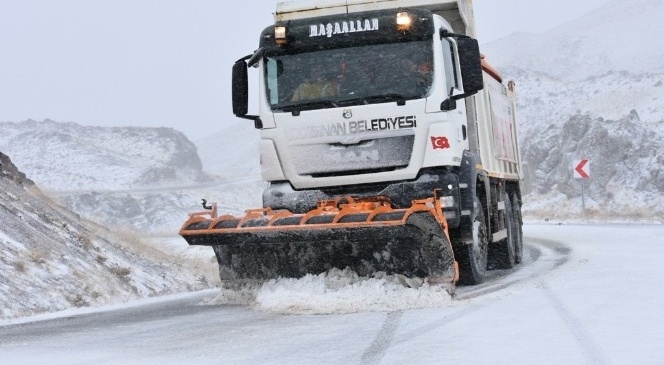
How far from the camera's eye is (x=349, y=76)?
949 centimetres

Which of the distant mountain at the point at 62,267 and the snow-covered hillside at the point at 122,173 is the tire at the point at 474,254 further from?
the snow-covered hillside at the point at 122,173

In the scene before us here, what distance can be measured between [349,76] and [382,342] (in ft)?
13.3

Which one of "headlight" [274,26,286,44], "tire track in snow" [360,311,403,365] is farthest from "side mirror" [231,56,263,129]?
"tire track in snow" [360,311,403,365]

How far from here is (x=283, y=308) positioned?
8508mm

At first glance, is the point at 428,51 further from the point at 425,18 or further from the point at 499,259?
the point at 499,259

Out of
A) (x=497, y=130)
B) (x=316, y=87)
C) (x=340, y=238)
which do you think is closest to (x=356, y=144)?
(x=316, y=87)

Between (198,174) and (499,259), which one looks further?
(198,174)

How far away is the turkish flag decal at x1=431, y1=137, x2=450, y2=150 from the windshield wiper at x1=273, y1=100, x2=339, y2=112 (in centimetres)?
108

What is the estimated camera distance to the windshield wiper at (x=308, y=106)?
9383 mm

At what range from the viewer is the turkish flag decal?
9102mm

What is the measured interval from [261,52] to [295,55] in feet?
1.21

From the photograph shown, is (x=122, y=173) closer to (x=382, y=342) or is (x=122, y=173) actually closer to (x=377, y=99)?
(x=377, y=99)

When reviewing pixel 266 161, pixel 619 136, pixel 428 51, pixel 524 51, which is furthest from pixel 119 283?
pixel 524 51

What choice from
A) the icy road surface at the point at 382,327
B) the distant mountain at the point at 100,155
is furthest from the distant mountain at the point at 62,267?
the distant mountain at the point at 100,155
